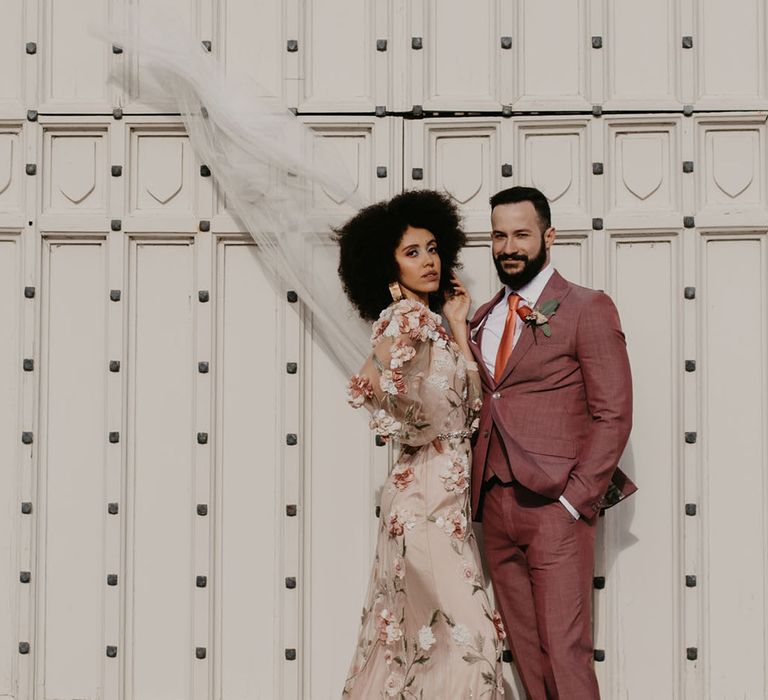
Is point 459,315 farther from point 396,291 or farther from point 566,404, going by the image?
point 566,404

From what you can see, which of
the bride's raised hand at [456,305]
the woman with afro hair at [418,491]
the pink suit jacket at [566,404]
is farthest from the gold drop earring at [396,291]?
the pink suit jacket at [566,404]

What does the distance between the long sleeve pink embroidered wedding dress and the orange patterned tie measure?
0.27 feet

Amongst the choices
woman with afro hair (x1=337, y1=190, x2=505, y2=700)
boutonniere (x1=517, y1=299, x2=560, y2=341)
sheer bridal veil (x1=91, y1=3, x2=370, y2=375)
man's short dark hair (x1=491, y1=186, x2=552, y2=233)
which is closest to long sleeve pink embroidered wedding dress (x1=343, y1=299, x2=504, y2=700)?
woman with afro hair (x1=337, y1=190, x2=505, y2=700)

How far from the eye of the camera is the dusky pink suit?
11.7 feet

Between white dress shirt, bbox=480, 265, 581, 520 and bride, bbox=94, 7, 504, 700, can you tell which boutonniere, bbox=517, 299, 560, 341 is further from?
bride, bbox=94, 7, 504, 700

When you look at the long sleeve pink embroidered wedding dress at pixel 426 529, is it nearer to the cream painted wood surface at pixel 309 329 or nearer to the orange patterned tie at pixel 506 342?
the orange patterned tie at pixel 506 342

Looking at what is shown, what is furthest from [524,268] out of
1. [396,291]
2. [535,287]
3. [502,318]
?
[396,291]

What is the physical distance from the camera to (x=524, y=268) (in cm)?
370

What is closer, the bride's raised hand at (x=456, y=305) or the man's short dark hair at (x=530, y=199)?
the man's short dark hair at (x=530, y=199)

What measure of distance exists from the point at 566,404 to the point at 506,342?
282 mm

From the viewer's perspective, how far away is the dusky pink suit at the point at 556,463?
356cm

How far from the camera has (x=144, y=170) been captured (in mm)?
4355

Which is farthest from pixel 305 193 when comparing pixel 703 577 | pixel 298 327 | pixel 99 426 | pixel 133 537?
pixel 703 577

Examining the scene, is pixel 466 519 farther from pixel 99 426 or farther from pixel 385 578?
pixel 99 426
